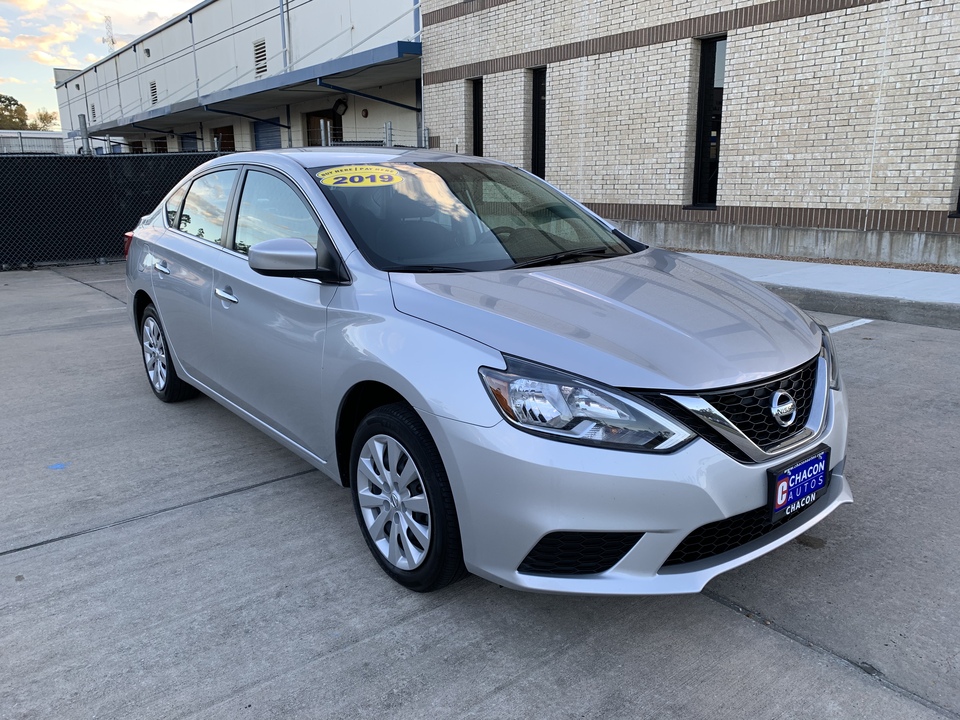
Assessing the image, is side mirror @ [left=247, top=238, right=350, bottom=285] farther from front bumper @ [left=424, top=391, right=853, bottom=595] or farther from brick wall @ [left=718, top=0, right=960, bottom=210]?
brick wall @ [left=718, top=0, right=960, bottom=210]

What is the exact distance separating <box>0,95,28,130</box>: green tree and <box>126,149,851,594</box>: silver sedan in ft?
351

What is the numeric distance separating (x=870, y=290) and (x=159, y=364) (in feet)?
23.4

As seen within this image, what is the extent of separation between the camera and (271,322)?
11.7 feet

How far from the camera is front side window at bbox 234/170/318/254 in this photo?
356cm

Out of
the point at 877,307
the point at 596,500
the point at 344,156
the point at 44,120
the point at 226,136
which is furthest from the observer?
the point at 44,120

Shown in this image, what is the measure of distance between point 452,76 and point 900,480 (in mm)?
15190

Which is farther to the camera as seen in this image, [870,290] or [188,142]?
[188,142]

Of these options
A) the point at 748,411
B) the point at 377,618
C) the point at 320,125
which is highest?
the point at 320,125

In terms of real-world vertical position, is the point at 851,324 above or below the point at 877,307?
below

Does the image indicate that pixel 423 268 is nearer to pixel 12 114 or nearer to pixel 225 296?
pixel 225 296

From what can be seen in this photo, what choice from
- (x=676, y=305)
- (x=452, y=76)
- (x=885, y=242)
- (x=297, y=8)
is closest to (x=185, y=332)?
(x=676, y=305)

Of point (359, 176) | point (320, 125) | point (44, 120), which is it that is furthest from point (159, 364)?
point (44, 120)

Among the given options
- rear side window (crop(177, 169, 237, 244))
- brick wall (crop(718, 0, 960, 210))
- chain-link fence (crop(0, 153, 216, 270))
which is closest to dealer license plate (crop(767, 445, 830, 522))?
rear side window (crop(177, 169, 237, 244))

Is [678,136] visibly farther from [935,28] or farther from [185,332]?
[185,332]
